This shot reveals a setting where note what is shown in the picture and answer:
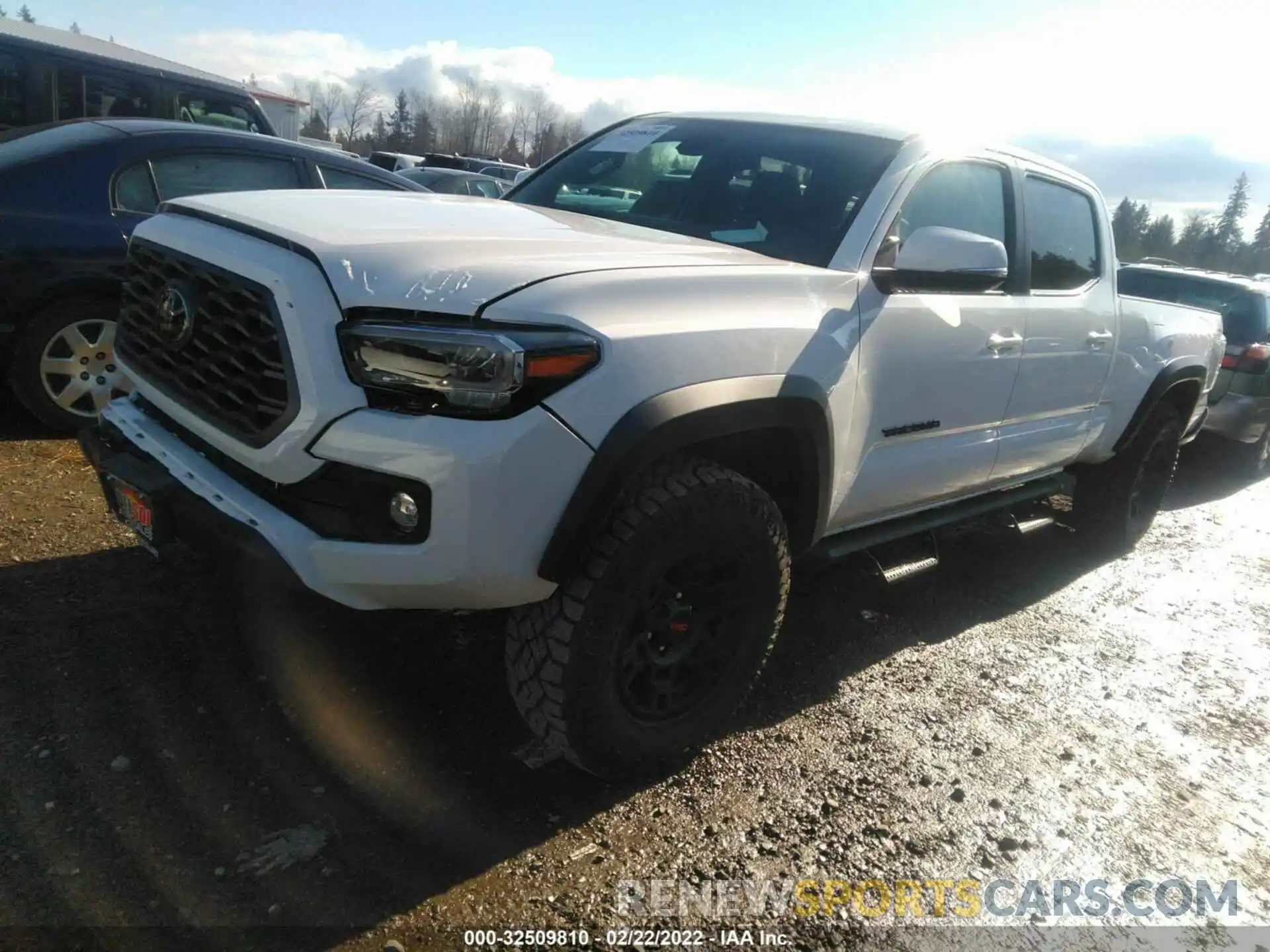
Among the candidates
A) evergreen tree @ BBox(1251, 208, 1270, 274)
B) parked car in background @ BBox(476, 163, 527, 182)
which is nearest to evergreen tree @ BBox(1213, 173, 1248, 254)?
evergreen tree @ BBox(1251, 208, 1270, 274)

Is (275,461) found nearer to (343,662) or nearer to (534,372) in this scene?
(534,372)

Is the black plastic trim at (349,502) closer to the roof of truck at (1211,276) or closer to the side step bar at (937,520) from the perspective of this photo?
the side step bar at (937,520)

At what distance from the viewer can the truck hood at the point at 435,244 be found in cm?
220

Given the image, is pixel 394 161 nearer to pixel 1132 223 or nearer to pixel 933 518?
pixel 933 518

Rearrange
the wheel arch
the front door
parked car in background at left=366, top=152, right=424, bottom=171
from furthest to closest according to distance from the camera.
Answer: parked car in background at left=366, top=152, right=424, bottom=171 → the wheel arch → the front door

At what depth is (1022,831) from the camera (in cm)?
282

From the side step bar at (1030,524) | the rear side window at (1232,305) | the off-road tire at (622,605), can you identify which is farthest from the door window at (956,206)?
the rear side window at (1232,305)

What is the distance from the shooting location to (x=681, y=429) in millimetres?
2404

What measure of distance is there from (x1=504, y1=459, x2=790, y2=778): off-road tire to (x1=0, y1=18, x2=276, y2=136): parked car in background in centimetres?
587

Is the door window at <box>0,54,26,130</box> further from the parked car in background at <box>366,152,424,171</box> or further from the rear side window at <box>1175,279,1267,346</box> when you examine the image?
the parked car in background at <box>366,152,424,171</box>

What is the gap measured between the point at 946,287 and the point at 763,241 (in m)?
0.65

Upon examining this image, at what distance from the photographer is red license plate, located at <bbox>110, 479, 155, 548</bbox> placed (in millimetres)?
2535

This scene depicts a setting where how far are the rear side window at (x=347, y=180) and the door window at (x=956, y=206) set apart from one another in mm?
3351

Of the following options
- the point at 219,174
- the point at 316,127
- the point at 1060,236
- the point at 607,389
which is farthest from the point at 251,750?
the point at 316,127
